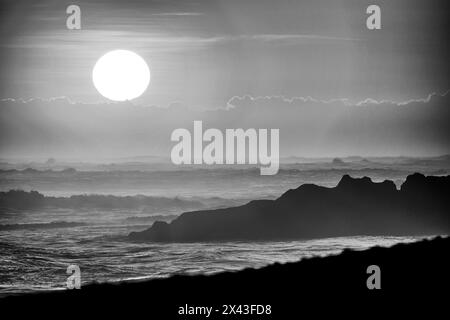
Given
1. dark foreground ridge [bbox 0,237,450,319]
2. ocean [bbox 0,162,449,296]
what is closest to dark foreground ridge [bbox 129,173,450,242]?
ocean [bbox 0,162,449,296]

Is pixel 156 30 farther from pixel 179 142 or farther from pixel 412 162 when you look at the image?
pixel 412 162

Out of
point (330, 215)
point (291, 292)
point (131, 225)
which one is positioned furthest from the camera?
point (330, 215)

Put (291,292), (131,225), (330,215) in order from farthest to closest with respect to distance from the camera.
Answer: (330,215)
(131,225)
(291,292)

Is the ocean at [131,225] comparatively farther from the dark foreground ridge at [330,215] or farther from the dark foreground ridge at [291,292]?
the dark foreground ridge at [291,292]

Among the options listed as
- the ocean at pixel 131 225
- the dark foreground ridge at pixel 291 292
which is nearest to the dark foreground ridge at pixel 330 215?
the ocean at pixel 131 225

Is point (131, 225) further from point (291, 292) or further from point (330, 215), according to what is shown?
point (330, 215)

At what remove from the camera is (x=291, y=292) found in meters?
14.1

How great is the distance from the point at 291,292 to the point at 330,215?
13.0 ft

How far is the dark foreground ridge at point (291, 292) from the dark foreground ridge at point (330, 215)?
1.49 metres

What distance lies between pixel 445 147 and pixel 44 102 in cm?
881

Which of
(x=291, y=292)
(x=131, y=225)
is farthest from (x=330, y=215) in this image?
(x=131, y=225)

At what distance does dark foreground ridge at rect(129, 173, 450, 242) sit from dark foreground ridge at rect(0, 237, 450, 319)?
1.49 metres

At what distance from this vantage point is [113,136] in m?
16.8
